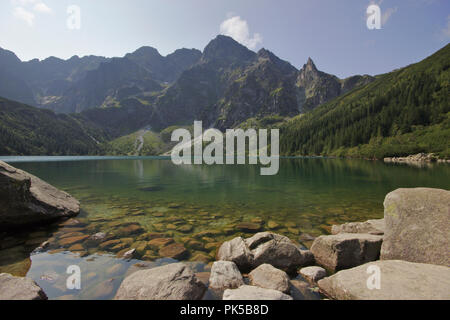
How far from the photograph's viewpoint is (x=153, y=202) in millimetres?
24078

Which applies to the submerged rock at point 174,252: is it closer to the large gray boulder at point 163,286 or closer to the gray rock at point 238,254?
the gray rock at point 238,254

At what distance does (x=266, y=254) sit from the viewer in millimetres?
9555

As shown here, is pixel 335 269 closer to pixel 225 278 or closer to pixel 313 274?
pixel 313 274

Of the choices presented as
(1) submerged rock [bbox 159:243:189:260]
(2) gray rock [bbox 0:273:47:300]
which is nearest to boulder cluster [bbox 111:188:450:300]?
(1) submerged rock [bbox 159:243:189:260]

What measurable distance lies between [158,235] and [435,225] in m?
A: 14.4

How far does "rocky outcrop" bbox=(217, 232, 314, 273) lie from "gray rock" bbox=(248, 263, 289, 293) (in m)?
0.95

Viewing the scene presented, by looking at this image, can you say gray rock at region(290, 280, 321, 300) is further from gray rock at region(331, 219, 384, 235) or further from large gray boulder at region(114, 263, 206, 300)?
gray rock at region(331, 219, 384, 235)

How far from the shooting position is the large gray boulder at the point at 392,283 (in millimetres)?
6008

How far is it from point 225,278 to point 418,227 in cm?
855
